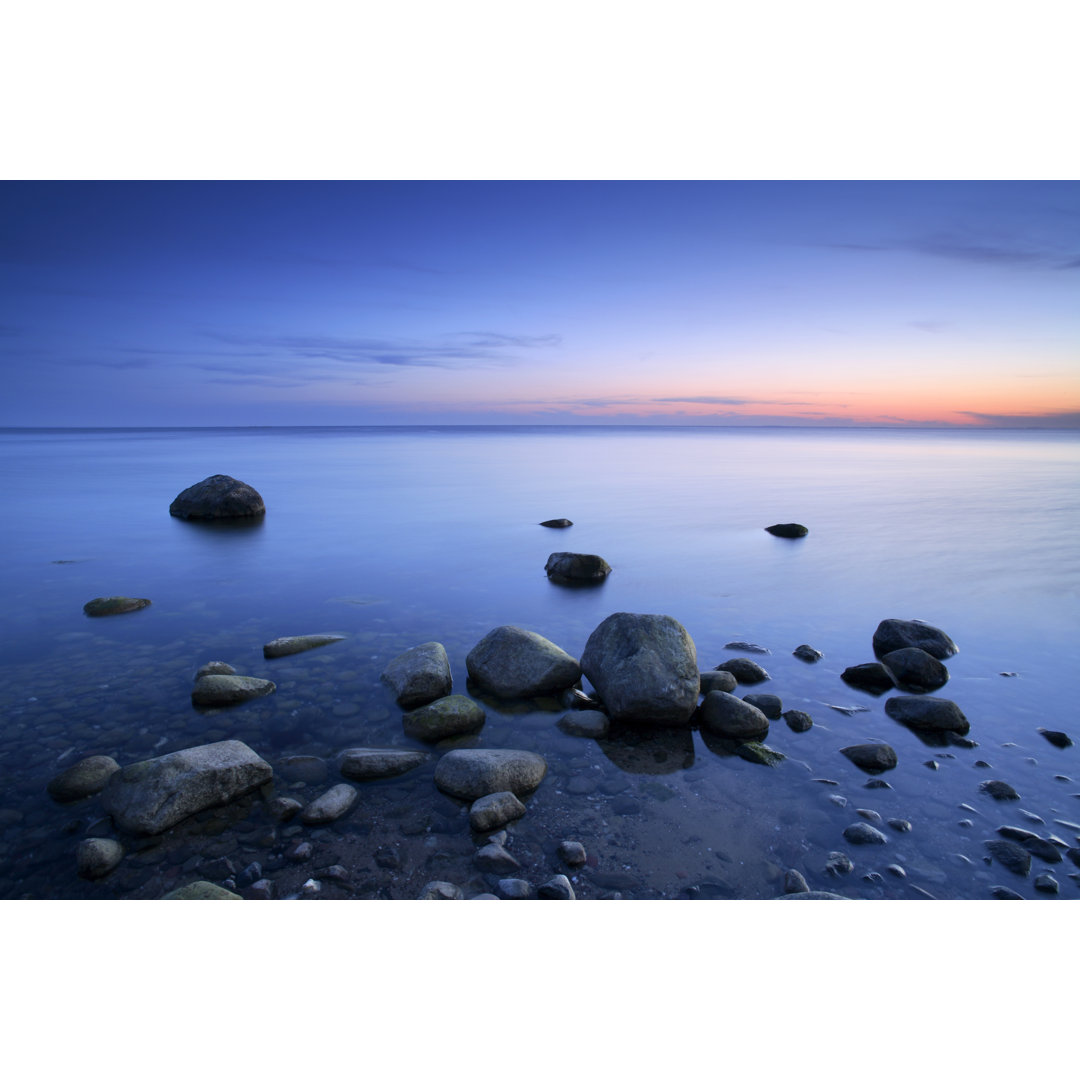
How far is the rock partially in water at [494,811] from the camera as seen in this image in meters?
3.92

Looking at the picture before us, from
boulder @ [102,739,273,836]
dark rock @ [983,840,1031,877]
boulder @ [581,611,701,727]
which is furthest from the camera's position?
boulder @ [581,611,701,727]

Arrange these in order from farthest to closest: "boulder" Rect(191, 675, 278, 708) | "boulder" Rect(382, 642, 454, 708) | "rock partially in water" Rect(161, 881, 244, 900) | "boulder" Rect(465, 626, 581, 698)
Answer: "boulder" Rect(465, 626, 581, 698)
"boulder" Rect(382, 642, 454, 708)
"boulder" Rect(191, 675, 278, 708)
"rock partially in water" Rect(161, 881, 244, 900)

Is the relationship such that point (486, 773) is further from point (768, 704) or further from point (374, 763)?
point (768, 704)

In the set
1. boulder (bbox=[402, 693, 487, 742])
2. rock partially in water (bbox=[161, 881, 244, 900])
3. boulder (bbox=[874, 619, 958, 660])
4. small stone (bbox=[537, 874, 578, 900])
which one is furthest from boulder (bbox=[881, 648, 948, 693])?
rock partially in water (bbox=[161, 881, 244, 900])

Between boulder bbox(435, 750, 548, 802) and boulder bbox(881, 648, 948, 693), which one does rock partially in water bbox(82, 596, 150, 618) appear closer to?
boulder bbox(435, 750, 548, 802)

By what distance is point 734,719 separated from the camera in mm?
5125

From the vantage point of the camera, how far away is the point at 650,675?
5.23 meters

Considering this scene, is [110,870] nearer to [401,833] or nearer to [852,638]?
[401,833]

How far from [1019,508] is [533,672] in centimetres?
2010

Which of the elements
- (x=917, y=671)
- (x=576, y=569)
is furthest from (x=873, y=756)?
(x=576, y=569)

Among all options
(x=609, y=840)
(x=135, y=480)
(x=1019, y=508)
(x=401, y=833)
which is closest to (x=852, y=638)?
(x=609, y=840)

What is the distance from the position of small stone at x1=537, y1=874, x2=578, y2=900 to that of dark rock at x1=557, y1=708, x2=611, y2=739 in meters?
1.70

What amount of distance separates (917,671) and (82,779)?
7.08 m

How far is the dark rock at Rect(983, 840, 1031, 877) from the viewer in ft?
12.0
